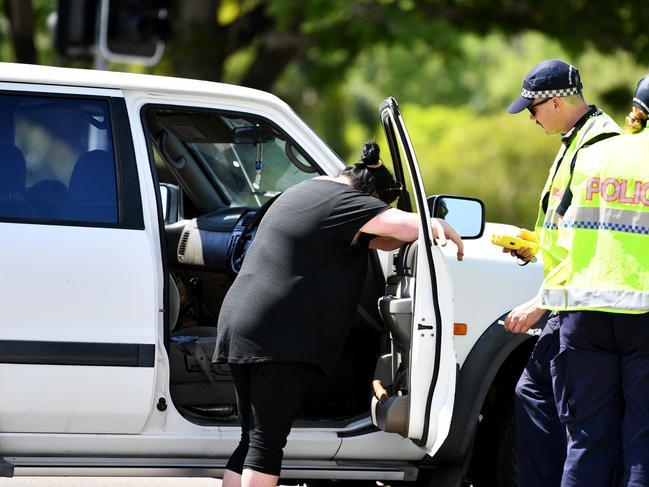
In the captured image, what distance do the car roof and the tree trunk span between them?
9161 mm

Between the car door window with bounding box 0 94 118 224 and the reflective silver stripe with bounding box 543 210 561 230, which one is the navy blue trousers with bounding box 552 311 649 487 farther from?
the car door window with bounding box 0 94 118 224

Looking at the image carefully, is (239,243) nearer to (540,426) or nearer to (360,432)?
(360,432)

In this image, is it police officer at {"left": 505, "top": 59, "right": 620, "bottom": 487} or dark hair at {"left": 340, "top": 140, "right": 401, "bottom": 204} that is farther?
dark hair at {"left": 340, "top": 140, "right": 401, "bottom": 204}

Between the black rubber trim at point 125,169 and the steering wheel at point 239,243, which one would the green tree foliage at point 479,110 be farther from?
the black rubber trim at point 125,169

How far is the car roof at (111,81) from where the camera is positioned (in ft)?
16.5

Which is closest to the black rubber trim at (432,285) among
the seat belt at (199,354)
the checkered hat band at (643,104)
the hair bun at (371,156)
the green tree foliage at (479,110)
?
the hair bun at (371,156)

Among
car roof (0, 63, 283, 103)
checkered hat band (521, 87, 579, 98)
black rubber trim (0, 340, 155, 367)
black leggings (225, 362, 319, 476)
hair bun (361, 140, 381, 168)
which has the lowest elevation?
black leggings (225, 362, 319, 476)

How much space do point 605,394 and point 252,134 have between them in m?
1.97

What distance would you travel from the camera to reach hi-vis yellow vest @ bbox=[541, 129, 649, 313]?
15.1ft

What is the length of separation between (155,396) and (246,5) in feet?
37.2

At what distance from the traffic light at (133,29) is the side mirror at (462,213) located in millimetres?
5099

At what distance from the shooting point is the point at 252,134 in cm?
572

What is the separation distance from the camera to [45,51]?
18.6 meters

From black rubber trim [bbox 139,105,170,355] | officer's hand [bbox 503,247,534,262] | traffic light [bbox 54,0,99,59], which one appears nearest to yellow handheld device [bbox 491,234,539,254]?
officer's hand [bbox 503,247,534,262]
